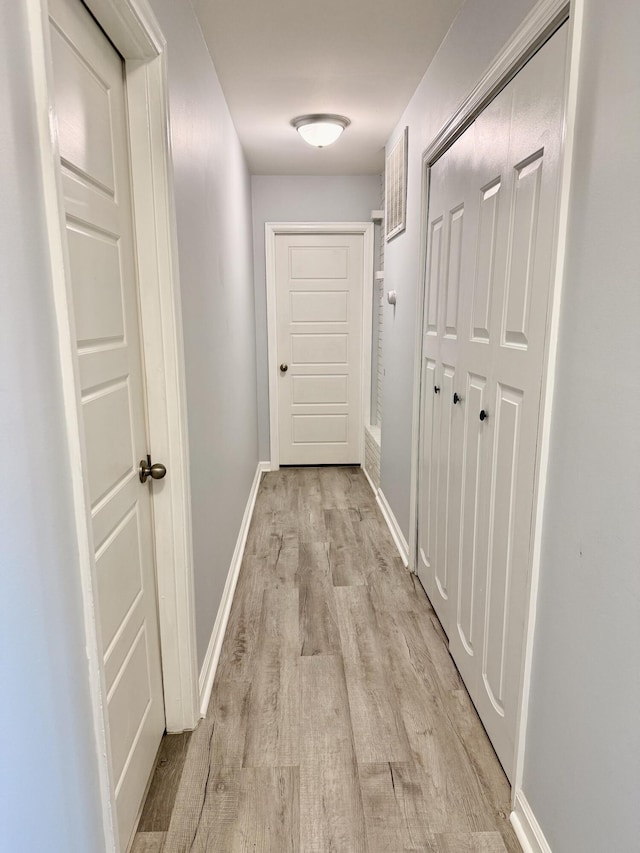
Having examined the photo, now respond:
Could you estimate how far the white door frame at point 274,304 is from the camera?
174 inches

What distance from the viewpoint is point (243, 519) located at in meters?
3.31

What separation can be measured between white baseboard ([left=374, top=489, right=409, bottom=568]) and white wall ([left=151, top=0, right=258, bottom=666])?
952 mm

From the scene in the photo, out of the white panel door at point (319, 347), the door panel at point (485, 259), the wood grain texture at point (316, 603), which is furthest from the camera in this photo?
the white panel door at point (319, 347)

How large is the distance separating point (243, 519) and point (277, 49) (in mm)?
2442

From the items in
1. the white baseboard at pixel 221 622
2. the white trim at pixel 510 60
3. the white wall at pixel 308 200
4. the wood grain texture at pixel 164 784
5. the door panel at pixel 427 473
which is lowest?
the wood grain texture at pixel 164 784

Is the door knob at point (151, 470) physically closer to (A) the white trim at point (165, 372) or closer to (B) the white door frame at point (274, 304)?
(A) the white trim at point (165, 372)

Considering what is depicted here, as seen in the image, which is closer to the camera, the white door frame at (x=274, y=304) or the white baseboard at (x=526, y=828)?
the white baseboard at (x=526, y=828)

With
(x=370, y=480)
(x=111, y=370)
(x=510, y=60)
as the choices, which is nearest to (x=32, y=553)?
(x=111, y=370)

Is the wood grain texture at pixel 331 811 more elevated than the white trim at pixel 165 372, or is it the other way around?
the white trim at pixel 165 372

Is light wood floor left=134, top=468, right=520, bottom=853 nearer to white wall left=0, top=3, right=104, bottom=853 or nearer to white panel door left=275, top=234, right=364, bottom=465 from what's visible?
white wall left=0, top=3, right=104, bottom=853

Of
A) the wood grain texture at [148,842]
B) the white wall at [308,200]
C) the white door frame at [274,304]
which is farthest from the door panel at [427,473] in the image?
the white wall at [308,200]

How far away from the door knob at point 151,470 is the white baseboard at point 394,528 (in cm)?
171

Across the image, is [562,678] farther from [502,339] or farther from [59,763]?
[59,763]

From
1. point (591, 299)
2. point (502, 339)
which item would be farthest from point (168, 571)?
point (591, 299)
